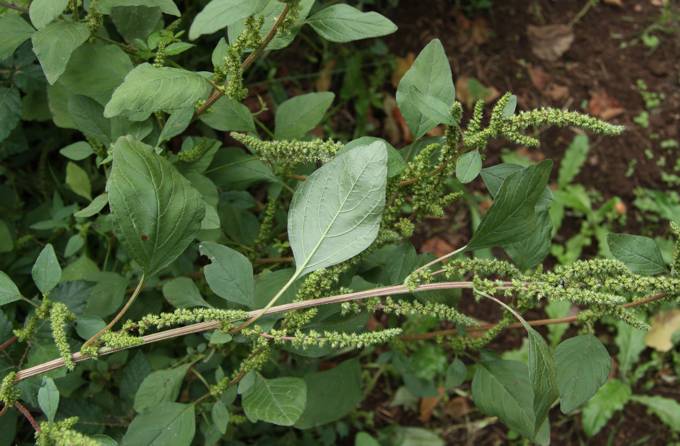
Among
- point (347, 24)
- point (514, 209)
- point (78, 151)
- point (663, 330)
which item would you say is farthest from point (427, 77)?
point (663, 330)

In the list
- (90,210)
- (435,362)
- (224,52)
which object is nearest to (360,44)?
(435,362)

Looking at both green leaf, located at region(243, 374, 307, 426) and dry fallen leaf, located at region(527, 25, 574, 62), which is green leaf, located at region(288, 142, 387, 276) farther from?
dry fallen leaf, located at region(527, 25, 574, 62)

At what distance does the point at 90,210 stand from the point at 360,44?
1.99 meters

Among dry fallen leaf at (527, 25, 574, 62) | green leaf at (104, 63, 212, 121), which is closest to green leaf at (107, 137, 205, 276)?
green leaf at (104, 63, 212, 121)

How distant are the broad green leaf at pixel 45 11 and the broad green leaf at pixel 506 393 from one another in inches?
48.8

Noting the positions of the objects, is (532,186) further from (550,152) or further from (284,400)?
(550,152)

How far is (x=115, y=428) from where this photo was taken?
5.96 ft

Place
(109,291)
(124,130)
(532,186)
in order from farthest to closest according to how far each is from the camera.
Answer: (109,291), (124,130), (532,186)

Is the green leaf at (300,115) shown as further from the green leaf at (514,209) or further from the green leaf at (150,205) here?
the green leaf at (514,209)

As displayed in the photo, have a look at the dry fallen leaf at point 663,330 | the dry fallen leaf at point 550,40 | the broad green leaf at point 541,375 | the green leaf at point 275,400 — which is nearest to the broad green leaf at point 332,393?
the green leaf at point 275,400

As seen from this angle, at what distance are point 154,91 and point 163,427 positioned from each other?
0.74 m

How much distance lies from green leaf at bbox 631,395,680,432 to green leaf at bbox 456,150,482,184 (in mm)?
2193

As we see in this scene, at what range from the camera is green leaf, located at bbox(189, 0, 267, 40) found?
3.89 ft

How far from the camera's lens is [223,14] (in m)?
1.20
